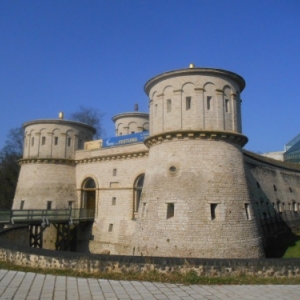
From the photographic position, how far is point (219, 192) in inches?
587

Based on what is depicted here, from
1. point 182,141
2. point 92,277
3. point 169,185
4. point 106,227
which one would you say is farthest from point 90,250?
point 92,277

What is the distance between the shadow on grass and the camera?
19547 mm

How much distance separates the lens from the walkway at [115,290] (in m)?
6.55

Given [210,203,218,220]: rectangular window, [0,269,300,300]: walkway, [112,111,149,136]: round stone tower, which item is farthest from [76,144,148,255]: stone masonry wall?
[0,269,300,300]: walkway

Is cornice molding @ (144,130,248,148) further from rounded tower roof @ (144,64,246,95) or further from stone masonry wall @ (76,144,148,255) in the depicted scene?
stone masonry wall @ (76,144,148,255)

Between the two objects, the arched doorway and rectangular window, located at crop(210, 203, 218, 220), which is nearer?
rectangular window, located at crop(210, 203, 218, 220)

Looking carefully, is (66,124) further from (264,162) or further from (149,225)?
(264,162)

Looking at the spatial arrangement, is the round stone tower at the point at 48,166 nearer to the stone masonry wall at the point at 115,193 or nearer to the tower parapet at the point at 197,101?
the stone masonry wall at the point at 115,193

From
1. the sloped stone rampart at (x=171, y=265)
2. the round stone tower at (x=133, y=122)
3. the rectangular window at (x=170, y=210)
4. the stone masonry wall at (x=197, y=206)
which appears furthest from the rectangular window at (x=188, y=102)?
the round stone tower at (x=133, y=122)

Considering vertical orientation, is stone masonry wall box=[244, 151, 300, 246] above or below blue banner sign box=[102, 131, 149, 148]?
below

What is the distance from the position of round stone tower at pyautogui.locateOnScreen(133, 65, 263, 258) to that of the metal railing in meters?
7.94

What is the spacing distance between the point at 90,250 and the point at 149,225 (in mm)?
9105

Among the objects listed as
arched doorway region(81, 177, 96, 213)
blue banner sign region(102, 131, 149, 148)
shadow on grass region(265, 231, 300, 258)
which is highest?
blue banner sign region(102, 131, 149, 148)

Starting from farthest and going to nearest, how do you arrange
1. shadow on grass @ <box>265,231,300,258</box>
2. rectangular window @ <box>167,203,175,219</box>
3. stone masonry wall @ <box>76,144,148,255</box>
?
stone masonry wall @ <box>76,144,148,255</box>
shadow on grass @ <box>265,231,300,258</box>
rectangular window @ <box>167,203,175,219</box>
